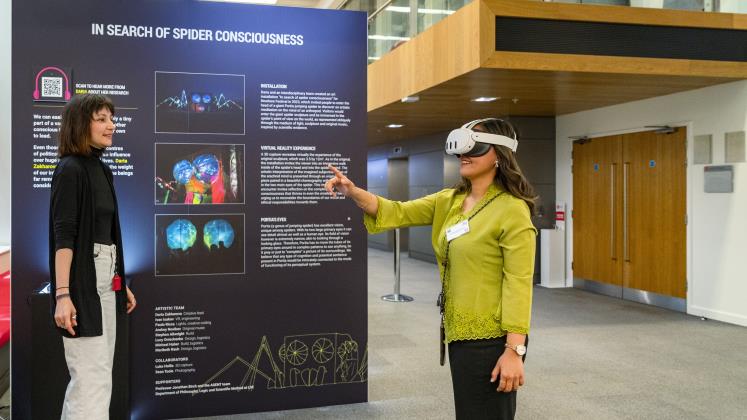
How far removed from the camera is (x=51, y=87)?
11.0 feet

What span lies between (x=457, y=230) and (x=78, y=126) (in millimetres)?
1631

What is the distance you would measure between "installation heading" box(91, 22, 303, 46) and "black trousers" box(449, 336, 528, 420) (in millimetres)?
2352

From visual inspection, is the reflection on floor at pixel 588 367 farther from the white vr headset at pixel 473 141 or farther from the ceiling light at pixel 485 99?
the ceiling light at pixel 485 99

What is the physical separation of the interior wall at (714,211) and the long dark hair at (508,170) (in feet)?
17.4

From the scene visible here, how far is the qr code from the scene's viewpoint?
3.34 meters

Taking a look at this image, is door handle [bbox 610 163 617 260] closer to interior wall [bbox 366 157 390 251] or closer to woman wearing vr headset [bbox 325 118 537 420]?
woman wearing vr headset [bbox 325 118 537 420]

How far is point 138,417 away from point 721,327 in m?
5.58

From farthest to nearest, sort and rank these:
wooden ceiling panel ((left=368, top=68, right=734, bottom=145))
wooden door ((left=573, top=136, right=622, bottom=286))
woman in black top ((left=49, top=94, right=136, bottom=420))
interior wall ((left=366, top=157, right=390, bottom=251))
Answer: interior wall ((left=366, top=157, right=390, bottom=251))
wooden door ((left=573, top=136, right=622, bottom=286))
wooden ceiling panel ((left=368, top=68, right=734, bottom=145))
woman in black top ((left=49, top=94, right=136, bottom=420))

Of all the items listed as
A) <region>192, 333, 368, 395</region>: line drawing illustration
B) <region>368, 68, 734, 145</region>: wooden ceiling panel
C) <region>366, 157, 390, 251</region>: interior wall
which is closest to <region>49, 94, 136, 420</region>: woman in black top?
<region>192, 333, 368, 395</region>: line drawing illustration

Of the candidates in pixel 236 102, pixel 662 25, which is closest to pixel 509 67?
pixel 662 25

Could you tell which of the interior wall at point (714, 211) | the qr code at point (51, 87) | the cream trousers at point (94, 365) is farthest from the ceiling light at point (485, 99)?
the cream trousers at point (94, 365)

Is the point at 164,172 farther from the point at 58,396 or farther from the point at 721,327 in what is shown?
the point at 721,327

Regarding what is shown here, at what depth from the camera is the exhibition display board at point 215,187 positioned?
3.36 metres


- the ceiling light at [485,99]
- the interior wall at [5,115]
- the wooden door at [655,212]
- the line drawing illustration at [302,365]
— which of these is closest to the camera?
the interior wall at [5,115]
